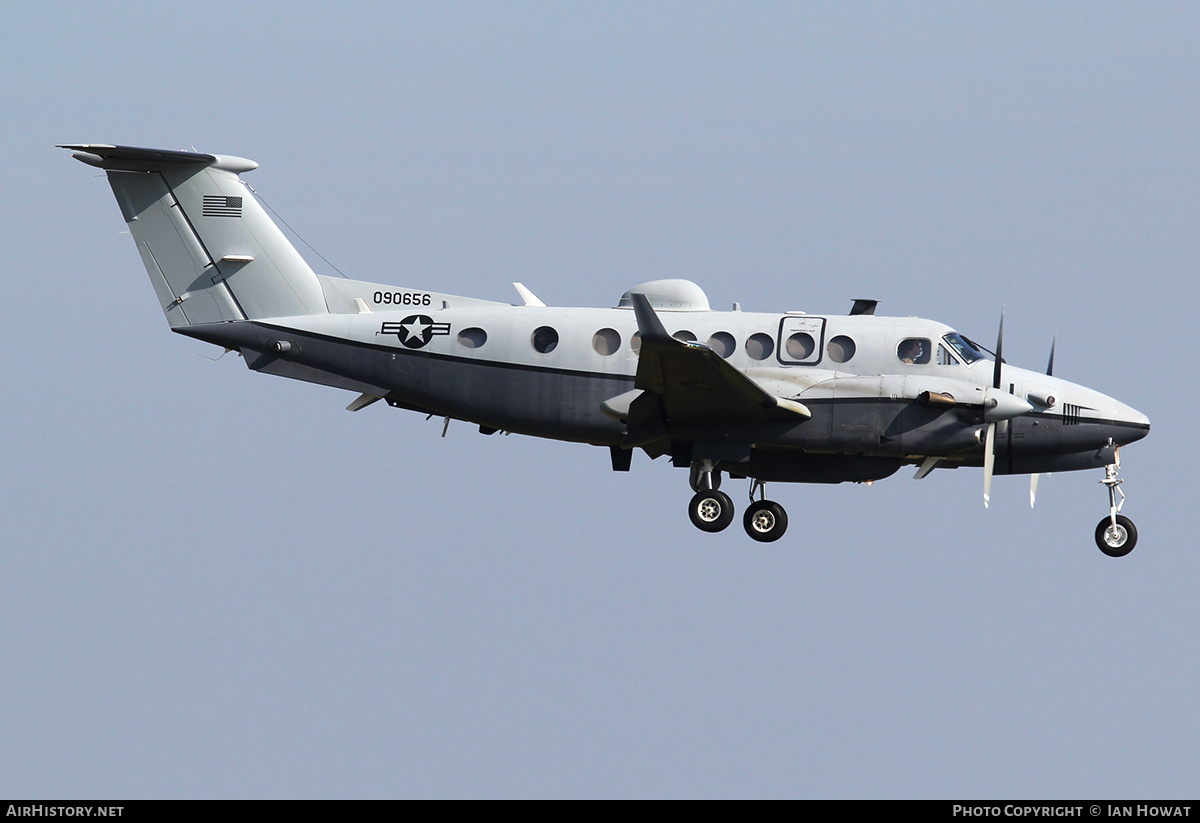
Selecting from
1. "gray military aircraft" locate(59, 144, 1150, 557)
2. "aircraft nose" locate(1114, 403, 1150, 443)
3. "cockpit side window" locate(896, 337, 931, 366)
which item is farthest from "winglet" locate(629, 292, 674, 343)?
"aircraft nose" locate(1114, 403, 1150, 443)

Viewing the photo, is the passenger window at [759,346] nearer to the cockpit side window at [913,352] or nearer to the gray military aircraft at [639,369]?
the gray military aircraft at [639,369]

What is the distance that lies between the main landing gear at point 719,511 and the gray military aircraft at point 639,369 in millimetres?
26

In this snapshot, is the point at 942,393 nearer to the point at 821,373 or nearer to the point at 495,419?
the point at 821,373

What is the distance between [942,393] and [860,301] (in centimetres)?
279

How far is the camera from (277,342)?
24.9 metres

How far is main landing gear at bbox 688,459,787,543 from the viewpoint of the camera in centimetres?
2406

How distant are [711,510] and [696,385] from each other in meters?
2.42

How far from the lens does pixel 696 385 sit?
2275 cm

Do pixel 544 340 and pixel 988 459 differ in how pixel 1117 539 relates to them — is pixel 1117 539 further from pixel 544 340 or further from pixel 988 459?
pixel 544 340

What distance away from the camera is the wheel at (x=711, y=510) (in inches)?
947

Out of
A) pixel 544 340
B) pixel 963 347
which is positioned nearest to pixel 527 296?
pixel 544 340

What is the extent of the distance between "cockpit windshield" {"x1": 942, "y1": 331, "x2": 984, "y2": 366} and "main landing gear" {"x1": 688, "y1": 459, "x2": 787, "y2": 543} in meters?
3.81

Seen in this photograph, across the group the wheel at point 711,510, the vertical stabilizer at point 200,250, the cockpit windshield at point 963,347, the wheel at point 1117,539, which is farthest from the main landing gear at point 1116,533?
the vertical stabilizer at point 200,250
